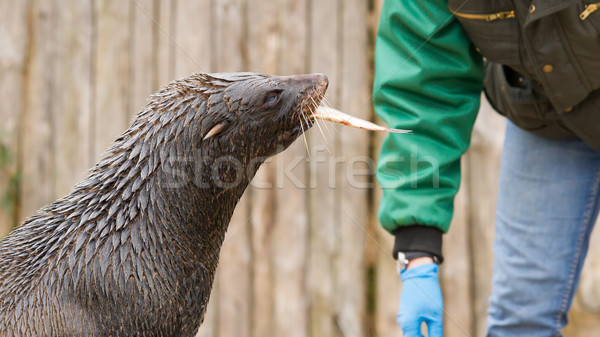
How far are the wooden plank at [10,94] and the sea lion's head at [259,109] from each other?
3.47 m

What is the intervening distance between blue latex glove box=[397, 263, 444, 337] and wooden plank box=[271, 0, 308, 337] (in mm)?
1823

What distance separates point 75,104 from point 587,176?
12.0ft

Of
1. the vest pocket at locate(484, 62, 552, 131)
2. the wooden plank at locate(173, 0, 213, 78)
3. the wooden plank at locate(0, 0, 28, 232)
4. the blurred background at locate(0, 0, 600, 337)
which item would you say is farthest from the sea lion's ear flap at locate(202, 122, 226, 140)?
the wooden plank at locate(0, 0, 28, 232)

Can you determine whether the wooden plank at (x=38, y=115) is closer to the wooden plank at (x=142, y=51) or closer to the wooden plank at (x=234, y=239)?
the wooden plank at (x=142, y=51)

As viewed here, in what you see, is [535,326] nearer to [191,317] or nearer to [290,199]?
[191,317]

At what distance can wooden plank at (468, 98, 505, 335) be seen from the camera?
3.95 meters

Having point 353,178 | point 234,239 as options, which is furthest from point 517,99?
point 234,239

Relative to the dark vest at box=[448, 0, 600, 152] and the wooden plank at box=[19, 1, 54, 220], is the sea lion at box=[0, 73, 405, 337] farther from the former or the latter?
the wooden plank at box=[19, 1, 54, 220]

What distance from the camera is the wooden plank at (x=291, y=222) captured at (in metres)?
4.27

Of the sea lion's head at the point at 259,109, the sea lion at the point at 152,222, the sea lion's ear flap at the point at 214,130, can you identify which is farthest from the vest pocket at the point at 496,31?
the sea lion's ear flap at the point at 214,130

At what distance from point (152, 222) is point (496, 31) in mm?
1432

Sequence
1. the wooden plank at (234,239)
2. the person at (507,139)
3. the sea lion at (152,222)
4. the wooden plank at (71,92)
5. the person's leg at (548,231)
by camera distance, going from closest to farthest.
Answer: the sea lion at (152,222) < the person at (507,139) < the person's leg at (548,231) < the wooden plank at (234,239) < the wooden plank at (71,92)

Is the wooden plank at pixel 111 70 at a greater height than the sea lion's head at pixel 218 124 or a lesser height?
greater

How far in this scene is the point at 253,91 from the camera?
2164 mm
